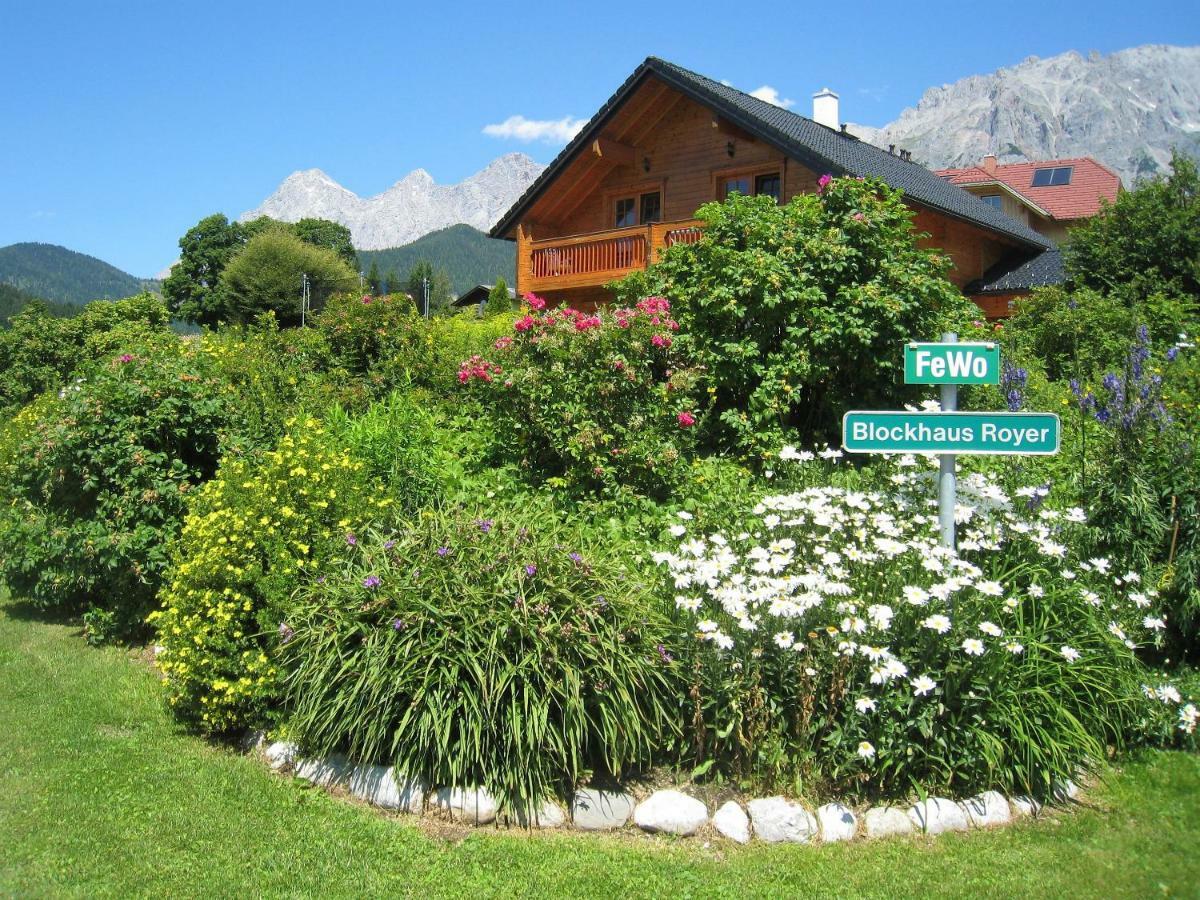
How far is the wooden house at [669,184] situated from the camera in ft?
57.2

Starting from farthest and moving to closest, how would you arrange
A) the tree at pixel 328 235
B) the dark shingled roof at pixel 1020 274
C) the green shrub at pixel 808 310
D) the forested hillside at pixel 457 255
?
the forested hillside at pixel 457 255 < the tree at pixel 328 235 < the dark shingled roof at pixel 1020 274 < the green shrub at pixel 808 310

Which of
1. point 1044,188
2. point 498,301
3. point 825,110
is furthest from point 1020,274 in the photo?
point 1044,188

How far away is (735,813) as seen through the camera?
436 cm

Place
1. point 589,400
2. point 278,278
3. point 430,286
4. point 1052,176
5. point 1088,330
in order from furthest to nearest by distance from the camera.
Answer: point 430,286, point 278,278, point 1052,176, point 1088,330, point 589,400

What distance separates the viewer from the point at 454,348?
36.8ft

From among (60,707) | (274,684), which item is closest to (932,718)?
(274,684)

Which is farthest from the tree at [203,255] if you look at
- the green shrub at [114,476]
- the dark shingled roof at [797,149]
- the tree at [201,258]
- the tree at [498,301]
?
the green shrub at [114,476]

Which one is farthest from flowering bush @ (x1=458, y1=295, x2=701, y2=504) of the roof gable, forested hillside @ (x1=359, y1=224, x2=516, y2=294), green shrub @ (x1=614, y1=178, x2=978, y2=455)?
forested hillside @ (x1=359, y1=224, x2=516, y2=294)

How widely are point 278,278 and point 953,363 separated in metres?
49.5

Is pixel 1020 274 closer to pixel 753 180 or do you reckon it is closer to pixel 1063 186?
pixel 753 180

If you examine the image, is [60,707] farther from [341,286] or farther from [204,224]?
[204,224]

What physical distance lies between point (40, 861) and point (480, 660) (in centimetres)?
202

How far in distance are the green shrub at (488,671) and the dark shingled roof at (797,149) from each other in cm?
1214

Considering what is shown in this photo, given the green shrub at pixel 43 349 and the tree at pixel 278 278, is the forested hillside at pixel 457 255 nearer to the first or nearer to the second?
the tree at pixel 278 278
